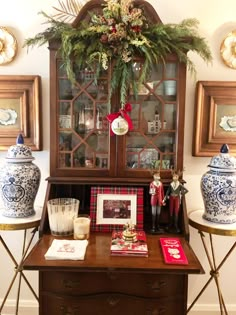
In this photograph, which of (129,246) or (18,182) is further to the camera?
(18,182)

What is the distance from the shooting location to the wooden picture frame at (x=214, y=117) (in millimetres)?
2041

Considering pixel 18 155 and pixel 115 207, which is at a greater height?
pixel 18 155

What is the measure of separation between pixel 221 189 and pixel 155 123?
0.53 m

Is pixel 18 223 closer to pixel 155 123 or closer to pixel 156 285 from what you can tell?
pixel 156 285

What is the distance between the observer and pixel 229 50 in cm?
204

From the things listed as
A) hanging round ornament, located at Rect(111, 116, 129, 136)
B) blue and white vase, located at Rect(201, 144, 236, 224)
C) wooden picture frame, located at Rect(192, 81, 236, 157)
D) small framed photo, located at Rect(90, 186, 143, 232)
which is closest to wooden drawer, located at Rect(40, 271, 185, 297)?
small framed photo, located at Rect(90, 186, 143, 232)

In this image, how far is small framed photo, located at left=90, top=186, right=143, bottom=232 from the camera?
1721 millimetres

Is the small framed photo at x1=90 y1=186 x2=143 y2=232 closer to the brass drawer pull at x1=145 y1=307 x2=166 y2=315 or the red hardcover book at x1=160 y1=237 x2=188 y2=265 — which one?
the red hardcover book at x1=160 y1=237 x2=188 y2=265

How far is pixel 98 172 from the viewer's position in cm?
177

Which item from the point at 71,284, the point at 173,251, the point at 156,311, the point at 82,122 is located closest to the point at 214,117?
the point at 82,122

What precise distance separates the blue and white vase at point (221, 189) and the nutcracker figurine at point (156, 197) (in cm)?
27

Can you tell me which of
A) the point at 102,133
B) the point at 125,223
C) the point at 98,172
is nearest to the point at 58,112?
the point at 102,133

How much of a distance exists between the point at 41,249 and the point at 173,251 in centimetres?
64

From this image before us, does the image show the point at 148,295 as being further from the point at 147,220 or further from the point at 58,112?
the point at 58,112
